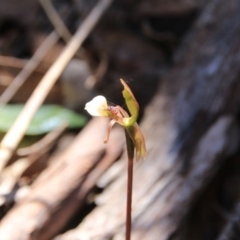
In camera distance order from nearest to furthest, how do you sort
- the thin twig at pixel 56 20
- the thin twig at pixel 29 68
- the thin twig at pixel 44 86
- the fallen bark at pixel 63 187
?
the fallen bark at pixel 63 187, the thin twig at pixel 44 86, the thin twig at pixel 29 68, the thin twig at pixel 56 20

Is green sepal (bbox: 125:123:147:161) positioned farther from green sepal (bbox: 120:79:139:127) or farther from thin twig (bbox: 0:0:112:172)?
thin twig (bbox: 0:0:112:172)

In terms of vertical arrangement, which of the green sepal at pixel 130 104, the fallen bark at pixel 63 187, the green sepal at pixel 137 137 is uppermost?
the fallen bark at pixel 63 187

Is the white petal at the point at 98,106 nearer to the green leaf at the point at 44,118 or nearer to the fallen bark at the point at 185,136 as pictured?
the fallen bark at the point at 185,136

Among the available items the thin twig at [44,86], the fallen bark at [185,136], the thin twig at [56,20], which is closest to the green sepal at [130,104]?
the fallen bark at [185,136]

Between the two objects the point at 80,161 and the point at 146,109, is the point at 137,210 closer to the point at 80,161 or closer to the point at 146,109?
the point at 80,161

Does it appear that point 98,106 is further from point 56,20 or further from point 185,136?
point 56,20

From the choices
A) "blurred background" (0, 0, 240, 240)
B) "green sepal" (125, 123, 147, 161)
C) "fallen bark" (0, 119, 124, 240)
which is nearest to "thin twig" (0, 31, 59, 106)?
"blurred background" (0, 0, 240, 240)

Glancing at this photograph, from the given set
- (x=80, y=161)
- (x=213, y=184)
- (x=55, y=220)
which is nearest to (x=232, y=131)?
(x=213, y=184)
